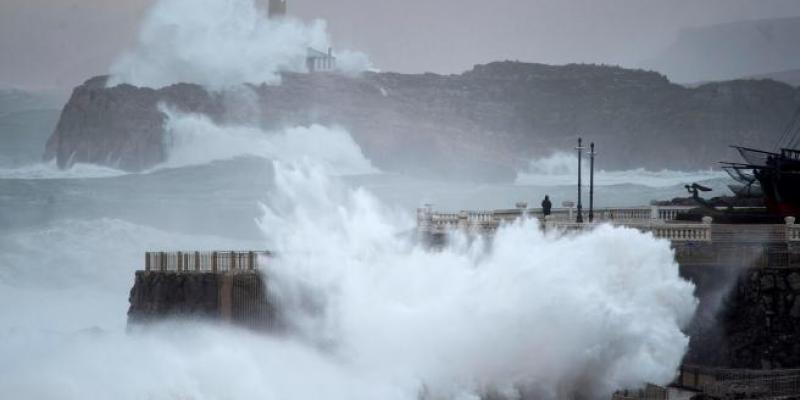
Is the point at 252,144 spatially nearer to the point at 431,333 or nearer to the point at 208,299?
the point at 208,299

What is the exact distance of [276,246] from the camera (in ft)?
141

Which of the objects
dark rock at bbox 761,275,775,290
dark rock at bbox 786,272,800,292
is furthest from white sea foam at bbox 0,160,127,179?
dark rock at bbox 786,272,800,292

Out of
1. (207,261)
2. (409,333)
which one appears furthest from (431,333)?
(207,261)

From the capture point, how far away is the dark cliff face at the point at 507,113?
106m

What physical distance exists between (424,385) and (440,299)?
2431 mm

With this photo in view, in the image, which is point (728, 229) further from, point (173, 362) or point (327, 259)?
point (173, 362)

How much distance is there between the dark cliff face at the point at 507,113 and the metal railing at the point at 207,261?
56.4 meters

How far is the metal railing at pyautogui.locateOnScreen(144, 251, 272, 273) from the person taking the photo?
39562 millimetres

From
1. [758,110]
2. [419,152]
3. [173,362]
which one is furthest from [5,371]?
[758,110]

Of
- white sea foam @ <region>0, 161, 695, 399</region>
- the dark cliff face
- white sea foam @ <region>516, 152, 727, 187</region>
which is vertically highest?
the dark cliff face

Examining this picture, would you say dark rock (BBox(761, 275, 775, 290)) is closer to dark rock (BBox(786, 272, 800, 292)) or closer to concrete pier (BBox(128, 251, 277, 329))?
dark rock (BBox(786, 272, 800, 292))

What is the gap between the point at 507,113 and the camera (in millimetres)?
118812

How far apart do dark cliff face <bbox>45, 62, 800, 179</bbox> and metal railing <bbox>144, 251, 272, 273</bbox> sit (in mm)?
56404

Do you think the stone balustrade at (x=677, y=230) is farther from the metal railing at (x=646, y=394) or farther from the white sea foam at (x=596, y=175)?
the white sea foam at (x=596, y=175)
